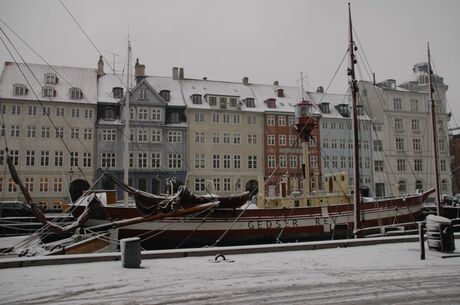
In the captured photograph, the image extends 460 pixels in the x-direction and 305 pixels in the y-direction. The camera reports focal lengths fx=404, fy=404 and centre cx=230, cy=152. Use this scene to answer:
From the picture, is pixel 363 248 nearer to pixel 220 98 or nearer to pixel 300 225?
pixel 300 225

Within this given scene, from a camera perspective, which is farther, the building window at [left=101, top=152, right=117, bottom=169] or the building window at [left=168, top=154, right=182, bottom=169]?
the building window at [left=168, top=154, right=182, bottom=169]

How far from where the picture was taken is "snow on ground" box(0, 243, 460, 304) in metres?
6.79

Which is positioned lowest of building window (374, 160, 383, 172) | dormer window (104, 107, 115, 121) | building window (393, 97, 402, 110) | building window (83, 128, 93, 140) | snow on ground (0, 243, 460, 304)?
snow on ground (0, 243, 460, 304)

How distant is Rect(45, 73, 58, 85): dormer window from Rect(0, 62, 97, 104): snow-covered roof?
0.75 ft

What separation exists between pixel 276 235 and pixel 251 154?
24.9 m

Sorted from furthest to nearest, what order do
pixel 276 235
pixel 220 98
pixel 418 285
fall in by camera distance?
pixel 220 98, pixel 276 235, pixel 418 285

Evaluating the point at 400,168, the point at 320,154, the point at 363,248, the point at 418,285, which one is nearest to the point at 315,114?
the point at 320,154

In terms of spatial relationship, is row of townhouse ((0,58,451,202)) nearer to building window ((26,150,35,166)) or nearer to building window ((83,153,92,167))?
building window ((26,150,35,166))

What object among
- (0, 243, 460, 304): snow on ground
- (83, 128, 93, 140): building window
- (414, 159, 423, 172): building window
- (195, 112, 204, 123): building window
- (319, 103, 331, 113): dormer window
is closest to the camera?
(0, 243, 460, 304): snow on ground

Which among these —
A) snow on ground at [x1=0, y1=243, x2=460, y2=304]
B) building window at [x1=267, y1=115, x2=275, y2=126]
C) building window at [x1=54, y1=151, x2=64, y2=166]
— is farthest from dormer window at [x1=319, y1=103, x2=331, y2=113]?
snow on ground at [x1=0, y1=243, x2=460, y2=304]

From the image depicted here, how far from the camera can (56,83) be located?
42.7 meters

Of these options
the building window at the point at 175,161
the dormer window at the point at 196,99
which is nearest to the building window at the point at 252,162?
the building window at the point at 175,161

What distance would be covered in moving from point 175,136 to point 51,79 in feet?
46.6

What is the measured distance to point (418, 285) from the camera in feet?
25.4
